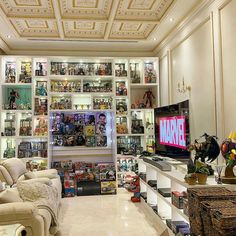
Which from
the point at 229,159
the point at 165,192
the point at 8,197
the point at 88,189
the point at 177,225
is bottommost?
the point at 88,189

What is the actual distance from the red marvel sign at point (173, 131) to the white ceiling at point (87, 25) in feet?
5.28

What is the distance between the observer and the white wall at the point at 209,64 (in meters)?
3.22

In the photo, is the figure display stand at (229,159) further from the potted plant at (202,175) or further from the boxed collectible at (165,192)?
the boxed collectible at (165,192)

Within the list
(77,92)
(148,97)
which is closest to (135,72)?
(148,97)

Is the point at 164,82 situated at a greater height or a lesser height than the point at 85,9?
lesser

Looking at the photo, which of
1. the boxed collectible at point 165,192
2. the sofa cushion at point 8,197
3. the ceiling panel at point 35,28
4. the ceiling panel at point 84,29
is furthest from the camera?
the ceiling panel at point 84,29

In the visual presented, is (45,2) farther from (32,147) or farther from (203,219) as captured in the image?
(203,219)

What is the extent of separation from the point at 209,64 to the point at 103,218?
103 inches

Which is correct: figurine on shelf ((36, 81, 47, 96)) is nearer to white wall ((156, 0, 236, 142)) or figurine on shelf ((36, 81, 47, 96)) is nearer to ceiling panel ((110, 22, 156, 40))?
ceiling panel ((110, 22, 156, 40))

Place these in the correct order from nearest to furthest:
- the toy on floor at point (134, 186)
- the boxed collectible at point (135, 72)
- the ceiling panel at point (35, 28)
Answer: the ceiling panel at point (35, 28), the toy on floor at point (134, 186), the boxed collectible at point (135, 72)

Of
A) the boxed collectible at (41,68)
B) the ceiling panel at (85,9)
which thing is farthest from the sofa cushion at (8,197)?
the boxed collectible at (41,68)

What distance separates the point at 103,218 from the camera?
4.15 metres

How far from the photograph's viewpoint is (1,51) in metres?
5.98

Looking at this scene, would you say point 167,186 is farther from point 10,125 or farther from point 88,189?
point 10,125
